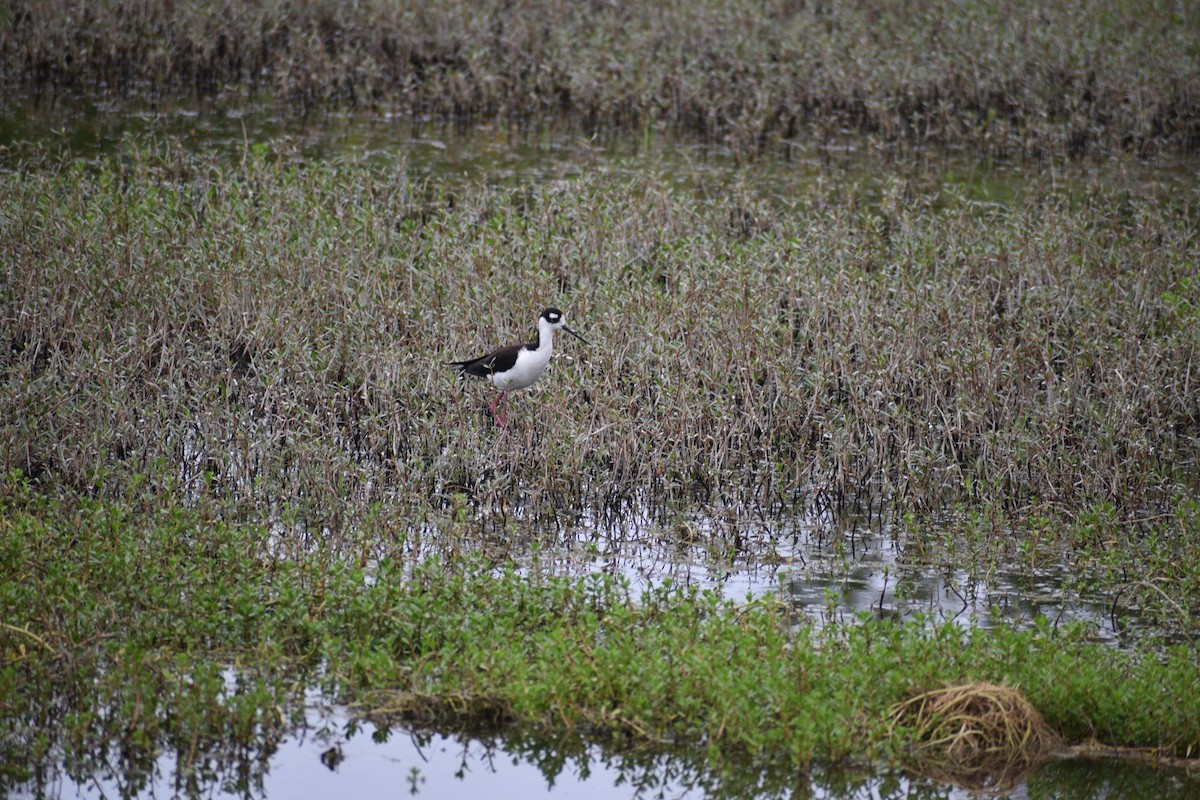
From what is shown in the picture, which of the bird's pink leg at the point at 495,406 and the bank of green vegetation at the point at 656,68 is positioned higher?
the bank of green vegetation at the point at 656,68

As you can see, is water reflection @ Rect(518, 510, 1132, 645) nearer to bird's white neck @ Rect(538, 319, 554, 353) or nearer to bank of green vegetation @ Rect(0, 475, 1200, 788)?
bank of green vegetation @ Rect(0, 475, 1200, 788)

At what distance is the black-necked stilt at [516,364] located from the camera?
8156 mm

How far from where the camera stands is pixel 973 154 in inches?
616

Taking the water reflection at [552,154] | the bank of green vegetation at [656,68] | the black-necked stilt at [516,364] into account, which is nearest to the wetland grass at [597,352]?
the black-necked stilt at [516,364]

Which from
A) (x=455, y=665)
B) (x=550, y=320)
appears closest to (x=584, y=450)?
(x=550, y=320)

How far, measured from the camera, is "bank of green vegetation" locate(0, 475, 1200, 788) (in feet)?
17.2

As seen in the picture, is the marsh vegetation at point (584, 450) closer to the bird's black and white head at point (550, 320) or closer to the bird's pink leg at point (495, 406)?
the bird's pink leg at point (495, 406)

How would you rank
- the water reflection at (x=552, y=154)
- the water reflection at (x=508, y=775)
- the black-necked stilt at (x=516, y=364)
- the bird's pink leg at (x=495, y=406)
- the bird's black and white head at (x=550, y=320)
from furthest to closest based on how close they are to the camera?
the water reflection at (x=552, y=154) → the bird's black and white head at (x=550, y=320) → the bird's pink leg at (x=495, y=406) → the black-necked stilt at (x=516, y=364) → the water reflection at (x=508, y=775)

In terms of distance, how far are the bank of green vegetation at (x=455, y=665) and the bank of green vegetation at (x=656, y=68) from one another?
10.1 meters

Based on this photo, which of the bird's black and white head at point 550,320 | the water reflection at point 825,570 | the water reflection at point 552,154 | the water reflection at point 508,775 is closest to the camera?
the water reflection at point 508,775

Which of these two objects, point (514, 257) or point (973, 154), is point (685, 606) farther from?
point (973, 154)

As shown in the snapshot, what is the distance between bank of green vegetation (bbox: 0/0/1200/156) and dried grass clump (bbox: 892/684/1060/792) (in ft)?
34.7

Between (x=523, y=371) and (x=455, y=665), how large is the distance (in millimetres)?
2814

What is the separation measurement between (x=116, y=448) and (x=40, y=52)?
10741 millimetres
